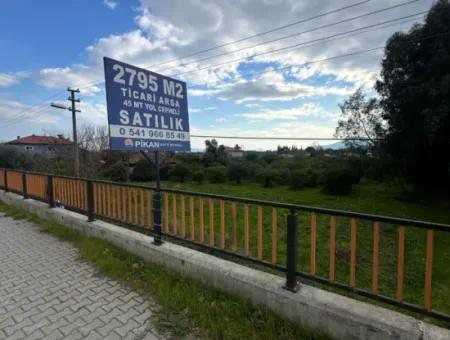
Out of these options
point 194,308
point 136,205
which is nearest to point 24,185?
point 136,205

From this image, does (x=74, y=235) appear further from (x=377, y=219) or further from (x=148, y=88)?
(x=377, y=219)

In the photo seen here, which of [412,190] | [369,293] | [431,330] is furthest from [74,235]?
[412,190]

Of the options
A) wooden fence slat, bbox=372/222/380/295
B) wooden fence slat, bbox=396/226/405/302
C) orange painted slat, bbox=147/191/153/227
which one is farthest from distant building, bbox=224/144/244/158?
wooden fence slat, bbox=396/226/405/302

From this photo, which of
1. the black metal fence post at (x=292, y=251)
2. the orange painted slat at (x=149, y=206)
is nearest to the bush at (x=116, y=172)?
the orange painted slat at (x=149, y=206)

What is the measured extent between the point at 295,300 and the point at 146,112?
239cm

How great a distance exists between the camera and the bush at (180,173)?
22688mm

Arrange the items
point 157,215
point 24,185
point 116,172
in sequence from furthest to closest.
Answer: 1. point 116,172
2. point 24,185
3. point 157,215

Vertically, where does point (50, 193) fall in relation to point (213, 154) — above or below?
below

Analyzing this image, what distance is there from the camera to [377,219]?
1.88 meters

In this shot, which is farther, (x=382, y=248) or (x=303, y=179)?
(x=303, y=179)

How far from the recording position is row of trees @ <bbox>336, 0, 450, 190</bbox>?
8641 mm

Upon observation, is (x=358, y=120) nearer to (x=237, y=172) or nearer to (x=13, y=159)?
(x=237, y=172)

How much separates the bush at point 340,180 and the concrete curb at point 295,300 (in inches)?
499

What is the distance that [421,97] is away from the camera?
9.25 metres
